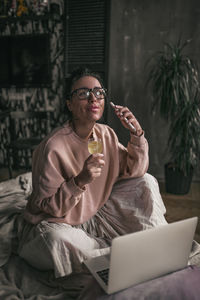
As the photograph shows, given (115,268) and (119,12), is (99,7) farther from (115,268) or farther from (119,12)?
(115,268)

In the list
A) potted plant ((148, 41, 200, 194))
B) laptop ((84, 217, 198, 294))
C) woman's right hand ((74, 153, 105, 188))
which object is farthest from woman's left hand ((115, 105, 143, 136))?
potted plant ((148, 41, 200, 194))

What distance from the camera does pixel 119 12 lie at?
331 centimetres

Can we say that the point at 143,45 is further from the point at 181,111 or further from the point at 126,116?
the point at 126,116

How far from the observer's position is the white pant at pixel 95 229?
1.20 meters

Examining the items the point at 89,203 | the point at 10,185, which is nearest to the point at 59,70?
the point at 10,185

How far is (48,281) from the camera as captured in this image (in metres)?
1.31

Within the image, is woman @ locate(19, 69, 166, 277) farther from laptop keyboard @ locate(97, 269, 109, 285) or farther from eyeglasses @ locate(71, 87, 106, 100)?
laptop keyboard @ locate(97, 269, 109, 285)

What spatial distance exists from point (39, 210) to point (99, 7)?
2.70 metres

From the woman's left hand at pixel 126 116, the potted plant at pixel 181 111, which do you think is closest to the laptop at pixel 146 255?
the woman's left hand at pixel 126 116

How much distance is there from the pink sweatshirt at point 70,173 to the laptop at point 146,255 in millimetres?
382

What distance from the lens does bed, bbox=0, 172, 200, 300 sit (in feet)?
2.91

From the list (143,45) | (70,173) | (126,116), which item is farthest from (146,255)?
(143,45)

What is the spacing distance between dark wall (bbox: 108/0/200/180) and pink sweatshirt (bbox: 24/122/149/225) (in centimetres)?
190

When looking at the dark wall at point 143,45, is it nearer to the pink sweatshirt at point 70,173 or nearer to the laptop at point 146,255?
the pink sweatshirt at point 70,173
